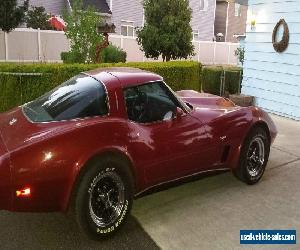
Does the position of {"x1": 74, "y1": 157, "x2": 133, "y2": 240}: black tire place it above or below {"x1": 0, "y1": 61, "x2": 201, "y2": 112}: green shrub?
below

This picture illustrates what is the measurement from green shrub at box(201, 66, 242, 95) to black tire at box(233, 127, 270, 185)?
6953 mm

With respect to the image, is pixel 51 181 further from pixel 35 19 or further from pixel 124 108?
pixel 35 19

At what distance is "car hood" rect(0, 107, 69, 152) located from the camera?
3516 mm

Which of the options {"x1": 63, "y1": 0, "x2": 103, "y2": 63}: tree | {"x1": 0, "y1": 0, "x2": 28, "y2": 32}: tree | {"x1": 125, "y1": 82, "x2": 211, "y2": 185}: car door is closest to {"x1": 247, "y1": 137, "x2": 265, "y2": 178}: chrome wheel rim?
{"x1": 125, "y1": 82, "x2": 211, "y2": 185}: car door

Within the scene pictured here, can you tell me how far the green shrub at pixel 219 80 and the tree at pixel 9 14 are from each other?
10624 mm

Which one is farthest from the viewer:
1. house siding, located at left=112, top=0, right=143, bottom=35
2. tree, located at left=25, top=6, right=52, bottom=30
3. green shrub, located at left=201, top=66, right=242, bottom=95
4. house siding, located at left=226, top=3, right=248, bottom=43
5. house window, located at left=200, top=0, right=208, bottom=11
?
house siding, located at left=226, top=3, right=248, bottom=43

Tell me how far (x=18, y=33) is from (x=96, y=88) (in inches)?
794

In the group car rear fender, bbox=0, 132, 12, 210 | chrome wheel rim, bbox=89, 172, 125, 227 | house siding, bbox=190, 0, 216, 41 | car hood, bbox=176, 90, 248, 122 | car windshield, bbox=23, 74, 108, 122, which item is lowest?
chrome wheel rim, bbox=89, 172, 125, 227

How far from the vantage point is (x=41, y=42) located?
76.9ft

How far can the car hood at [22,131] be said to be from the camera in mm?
3516

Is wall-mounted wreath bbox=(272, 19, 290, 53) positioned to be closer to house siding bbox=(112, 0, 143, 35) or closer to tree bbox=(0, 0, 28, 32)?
tree bbox=(0, 0, 28, 32)

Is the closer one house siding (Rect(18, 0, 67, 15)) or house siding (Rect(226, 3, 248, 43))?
house siding (Rect(18, 0, 67, 15))

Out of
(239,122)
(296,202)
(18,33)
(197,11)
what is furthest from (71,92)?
(197,11)

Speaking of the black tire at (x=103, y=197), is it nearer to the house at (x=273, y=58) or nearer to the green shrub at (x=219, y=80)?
the house at (x=273, y=58)
